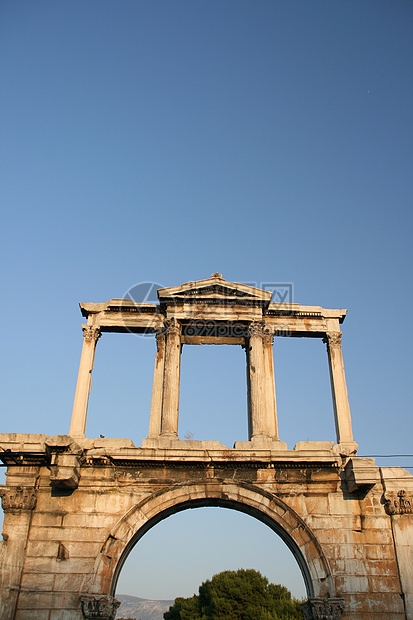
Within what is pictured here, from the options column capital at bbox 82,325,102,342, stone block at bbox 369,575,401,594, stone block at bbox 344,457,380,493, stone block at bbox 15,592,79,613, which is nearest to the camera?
stone block at bbox 15,592,79,613

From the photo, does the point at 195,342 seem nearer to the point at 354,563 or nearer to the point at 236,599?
the point at 354,563

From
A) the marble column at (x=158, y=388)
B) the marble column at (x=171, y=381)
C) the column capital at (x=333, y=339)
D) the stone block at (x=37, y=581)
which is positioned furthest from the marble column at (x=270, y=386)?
the stone block at (x=37, y=581)

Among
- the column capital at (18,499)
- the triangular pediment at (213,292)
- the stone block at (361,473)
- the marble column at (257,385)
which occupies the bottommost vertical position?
the column capital at (18,499)

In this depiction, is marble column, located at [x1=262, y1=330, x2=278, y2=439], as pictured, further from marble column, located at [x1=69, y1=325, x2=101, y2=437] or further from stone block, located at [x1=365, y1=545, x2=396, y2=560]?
marble column, located at [x1=69, y1=325, x2=101, y2=437]

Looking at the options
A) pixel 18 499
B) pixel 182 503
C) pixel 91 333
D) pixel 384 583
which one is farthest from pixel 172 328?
pixel 384 583

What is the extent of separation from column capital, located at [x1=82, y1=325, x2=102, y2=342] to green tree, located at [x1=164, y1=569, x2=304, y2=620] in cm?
2804

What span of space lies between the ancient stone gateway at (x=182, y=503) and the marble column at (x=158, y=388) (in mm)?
53

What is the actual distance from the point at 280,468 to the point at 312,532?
1615 millimetres

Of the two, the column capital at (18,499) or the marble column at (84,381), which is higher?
the marble column at (84,381)

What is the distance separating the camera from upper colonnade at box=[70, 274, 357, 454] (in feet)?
46.9

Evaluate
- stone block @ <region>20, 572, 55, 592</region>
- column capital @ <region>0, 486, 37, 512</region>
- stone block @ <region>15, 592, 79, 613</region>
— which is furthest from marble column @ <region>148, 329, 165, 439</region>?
stone block @ <region>15, 592, 79, 613</region>

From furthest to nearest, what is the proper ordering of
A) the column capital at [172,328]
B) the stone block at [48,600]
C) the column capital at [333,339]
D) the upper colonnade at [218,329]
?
the column capital at [333,339] → the column capital at [172,328] → the upper colonnade at [218,329] → the stone block at [48,600]

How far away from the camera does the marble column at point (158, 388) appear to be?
1413 cm

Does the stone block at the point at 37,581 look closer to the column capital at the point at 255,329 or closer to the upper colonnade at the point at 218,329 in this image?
the upper colonnade at the point at 218,329
